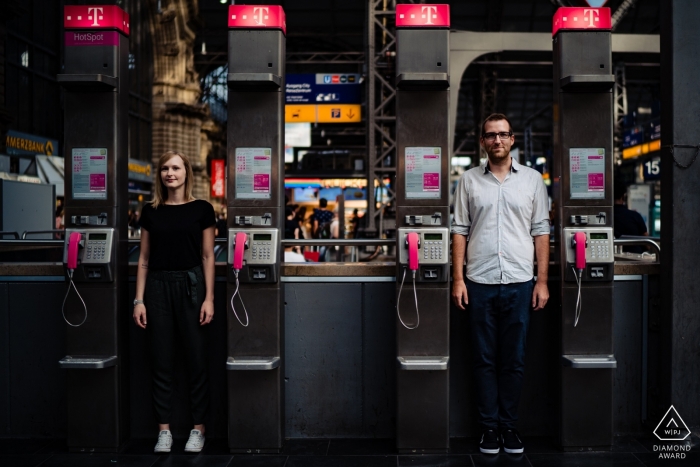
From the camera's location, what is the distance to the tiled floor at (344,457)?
3.88 m

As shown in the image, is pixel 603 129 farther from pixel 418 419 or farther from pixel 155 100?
pixel 155 100

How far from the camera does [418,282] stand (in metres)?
4.02

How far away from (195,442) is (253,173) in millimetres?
1866

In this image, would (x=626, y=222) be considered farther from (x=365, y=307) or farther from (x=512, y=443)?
(x=365, y=307)

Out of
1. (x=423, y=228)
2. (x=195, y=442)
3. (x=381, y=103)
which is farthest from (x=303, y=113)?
(x=195, y=442)

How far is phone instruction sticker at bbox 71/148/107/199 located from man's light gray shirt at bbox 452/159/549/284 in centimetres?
244

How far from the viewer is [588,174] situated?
13.3 ft

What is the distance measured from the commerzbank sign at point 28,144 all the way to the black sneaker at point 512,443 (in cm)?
1562

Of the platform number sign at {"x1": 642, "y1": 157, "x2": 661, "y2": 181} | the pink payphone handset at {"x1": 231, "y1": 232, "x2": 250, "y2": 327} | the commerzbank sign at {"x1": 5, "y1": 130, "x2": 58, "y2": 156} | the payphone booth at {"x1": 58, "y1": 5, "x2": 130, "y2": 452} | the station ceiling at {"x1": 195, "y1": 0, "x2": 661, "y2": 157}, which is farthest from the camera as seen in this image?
the station ceiling at {"x1": 195, "y1": 0, "x2": 661, "y2": 157}

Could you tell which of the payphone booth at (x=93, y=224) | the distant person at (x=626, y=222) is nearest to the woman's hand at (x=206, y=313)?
the payphone booth at (x=93, y=224)

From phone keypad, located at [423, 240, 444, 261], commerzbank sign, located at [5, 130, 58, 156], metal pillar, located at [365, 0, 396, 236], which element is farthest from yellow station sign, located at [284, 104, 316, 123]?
phone keypad, located at [423, 240, 444, 261]

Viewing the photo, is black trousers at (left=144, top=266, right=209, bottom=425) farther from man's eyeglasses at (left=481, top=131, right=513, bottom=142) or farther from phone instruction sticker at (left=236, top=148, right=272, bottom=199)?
man's eyeglasses at (left=481, top=131, right=513, bottom=142)

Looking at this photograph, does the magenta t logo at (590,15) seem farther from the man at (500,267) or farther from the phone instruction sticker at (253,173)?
the phone instruction sticker at (253,173)

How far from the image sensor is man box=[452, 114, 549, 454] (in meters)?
3.89
